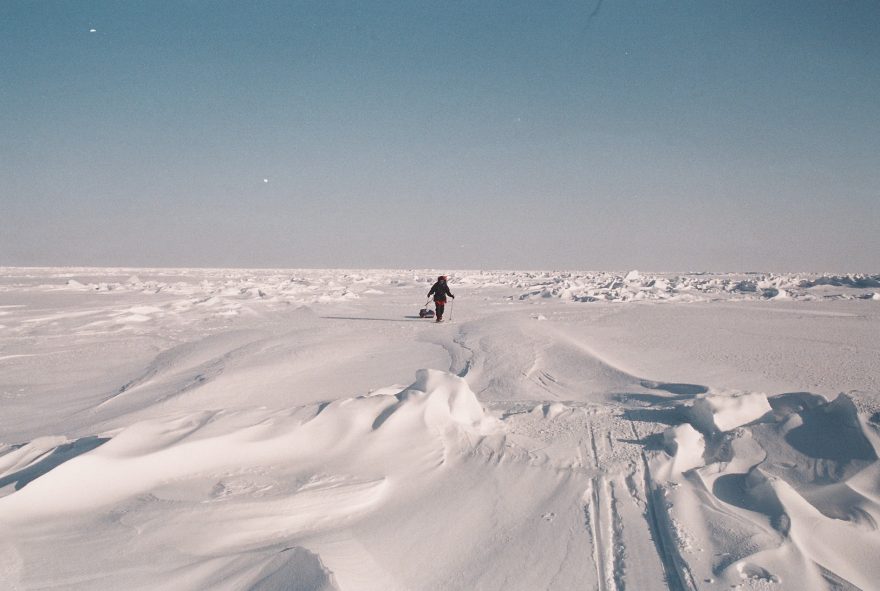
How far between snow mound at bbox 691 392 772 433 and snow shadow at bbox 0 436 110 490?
372cm

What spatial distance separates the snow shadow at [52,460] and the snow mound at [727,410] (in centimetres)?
372

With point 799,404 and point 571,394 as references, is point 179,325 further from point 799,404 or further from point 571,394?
point 799,404

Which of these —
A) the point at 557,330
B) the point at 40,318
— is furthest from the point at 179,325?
the point at 557,330

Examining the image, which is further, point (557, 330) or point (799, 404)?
point (557, 330)

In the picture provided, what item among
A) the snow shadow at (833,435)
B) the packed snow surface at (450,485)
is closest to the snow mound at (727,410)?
the packed snow surface at (450,485)

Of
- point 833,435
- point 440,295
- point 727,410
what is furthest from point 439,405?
point 440,295

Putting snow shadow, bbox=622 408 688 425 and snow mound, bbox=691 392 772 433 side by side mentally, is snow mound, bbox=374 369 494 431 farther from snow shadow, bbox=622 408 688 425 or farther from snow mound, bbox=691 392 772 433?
snow mound, bbox=691 392 772 433

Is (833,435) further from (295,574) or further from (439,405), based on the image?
(295,574)

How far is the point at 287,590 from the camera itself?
1.58 meters

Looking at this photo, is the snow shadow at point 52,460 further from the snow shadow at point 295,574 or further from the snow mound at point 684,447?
the snow mound at point 684,447

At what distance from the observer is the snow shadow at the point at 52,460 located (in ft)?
7.50

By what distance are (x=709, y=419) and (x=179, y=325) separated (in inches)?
394

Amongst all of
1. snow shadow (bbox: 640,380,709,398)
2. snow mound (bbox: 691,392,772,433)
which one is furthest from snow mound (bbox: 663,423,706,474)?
snow shadow (bbox: 640,380,709,398)

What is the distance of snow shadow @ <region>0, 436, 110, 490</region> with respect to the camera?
2.29 m
